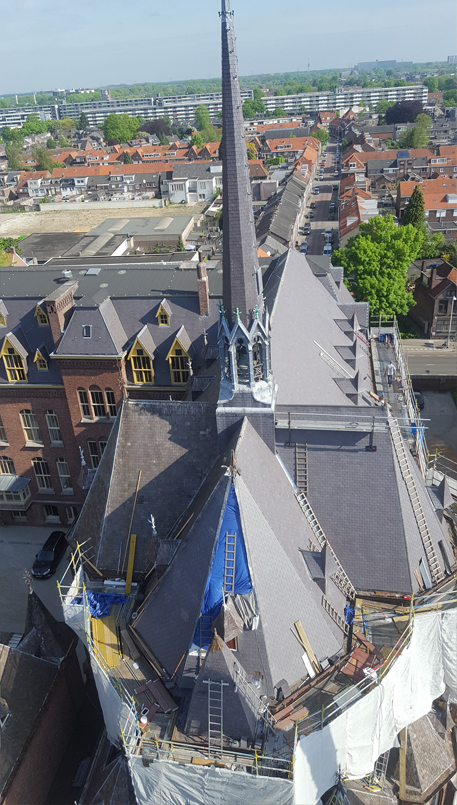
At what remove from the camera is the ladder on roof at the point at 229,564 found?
26766mm

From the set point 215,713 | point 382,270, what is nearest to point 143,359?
point 215,713

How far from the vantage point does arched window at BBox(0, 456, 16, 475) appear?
55291 mm

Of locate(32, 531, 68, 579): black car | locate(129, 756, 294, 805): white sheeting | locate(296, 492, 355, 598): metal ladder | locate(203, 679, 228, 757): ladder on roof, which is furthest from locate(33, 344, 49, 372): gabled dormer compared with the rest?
locate(129, 756, 294, 805): white sheeting

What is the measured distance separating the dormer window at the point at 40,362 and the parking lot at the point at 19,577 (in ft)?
50.8

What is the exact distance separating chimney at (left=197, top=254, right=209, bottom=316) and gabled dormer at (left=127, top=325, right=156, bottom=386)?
4.98m

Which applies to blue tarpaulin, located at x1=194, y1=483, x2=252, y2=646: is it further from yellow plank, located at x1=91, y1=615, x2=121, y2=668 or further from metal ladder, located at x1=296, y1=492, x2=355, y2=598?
metal ladder, located at x1=296, y1=492, x2=355, y2=598

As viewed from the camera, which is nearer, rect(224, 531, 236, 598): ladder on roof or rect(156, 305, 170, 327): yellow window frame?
rect(224, 531, 236, 598): ladder on roof

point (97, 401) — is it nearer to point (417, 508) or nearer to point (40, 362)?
point (40, 362)

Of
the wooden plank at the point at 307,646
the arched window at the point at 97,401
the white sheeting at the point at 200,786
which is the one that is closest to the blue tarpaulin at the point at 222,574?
the wooden plank at the point at 307,646

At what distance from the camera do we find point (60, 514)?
56.7 meters

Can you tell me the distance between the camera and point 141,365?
168 feet

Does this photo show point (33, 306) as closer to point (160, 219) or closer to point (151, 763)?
point (151, 763)

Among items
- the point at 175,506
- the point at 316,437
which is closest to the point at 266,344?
the point at 316,437

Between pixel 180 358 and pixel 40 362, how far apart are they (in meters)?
11.9
